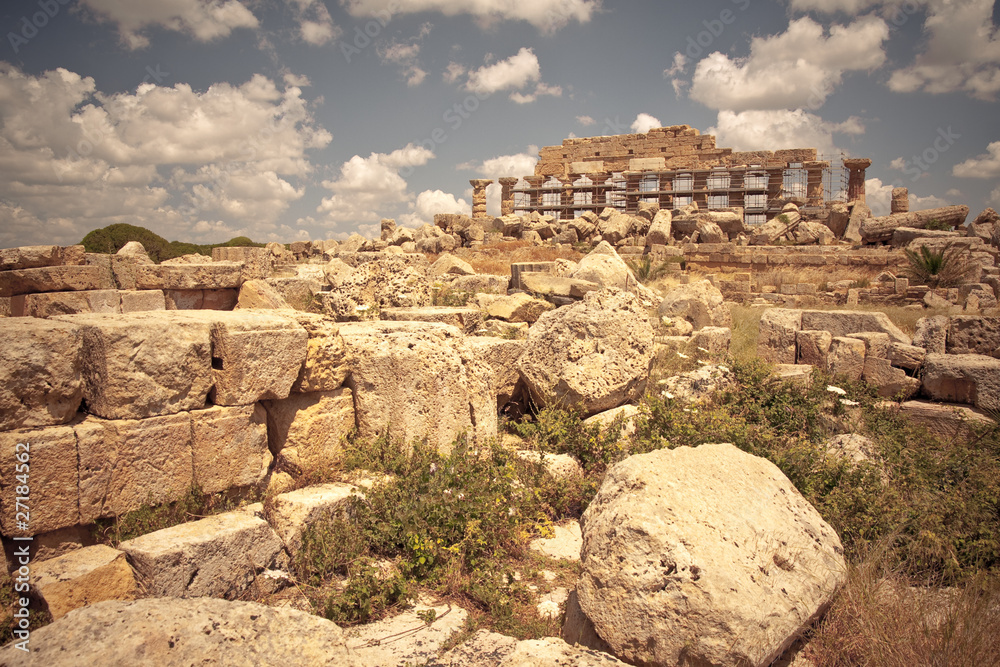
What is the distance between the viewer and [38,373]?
2.71 meters

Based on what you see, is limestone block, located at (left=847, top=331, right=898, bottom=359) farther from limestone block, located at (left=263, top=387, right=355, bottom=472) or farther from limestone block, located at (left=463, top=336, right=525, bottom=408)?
limestone block, located at (left=263, top=387, right=355, bottom=472)

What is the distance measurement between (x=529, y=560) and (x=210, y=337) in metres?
2.27

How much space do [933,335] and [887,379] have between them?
1.08 meters

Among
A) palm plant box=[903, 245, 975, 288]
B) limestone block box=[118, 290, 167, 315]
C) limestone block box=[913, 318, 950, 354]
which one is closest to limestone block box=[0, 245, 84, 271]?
limestone block box=[118, 290, 167, 315]

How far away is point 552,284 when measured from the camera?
345 inches

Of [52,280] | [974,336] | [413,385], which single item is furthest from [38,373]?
[974,336]

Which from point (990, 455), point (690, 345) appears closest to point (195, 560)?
point (990, 455)

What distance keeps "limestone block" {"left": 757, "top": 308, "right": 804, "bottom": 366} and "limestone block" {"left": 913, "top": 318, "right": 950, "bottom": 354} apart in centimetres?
126

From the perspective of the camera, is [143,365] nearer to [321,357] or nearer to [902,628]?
[321,357]

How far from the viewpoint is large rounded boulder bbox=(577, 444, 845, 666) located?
223 cm

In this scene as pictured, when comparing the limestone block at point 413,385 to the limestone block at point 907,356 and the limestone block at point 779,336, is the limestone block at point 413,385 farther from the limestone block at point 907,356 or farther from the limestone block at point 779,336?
the limestone block at point 907,356

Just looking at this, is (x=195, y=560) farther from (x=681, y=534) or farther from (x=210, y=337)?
(x=681, y=534)

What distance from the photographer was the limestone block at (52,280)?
6582mm

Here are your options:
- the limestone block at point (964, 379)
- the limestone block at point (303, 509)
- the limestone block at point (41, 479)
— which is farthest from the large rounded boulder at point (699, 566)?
the limestone block at point (964, 379)
